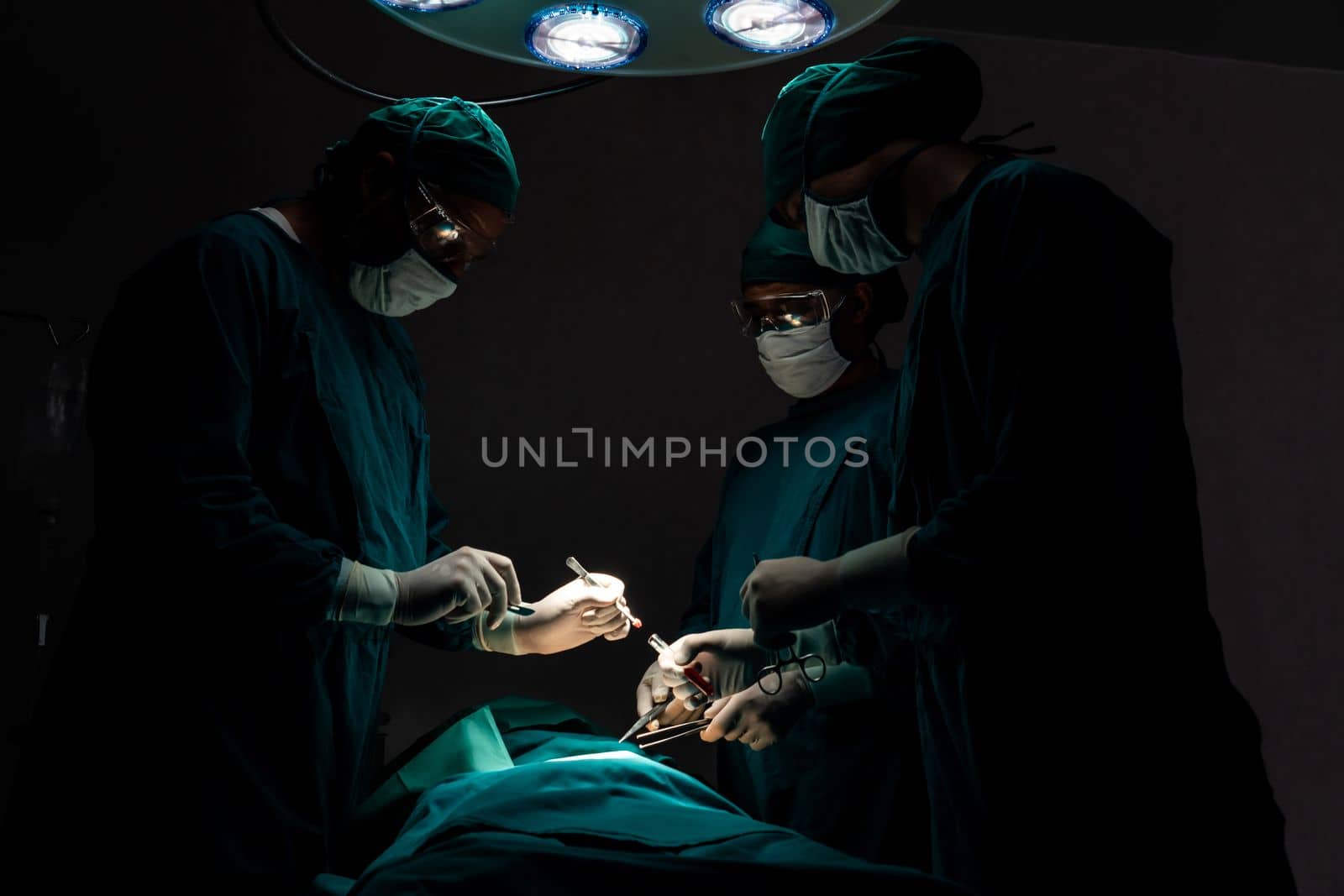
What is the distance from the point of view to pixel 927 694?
1732 millimetres

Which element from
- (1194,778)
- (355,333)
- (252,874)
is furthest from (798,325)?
(252,874)

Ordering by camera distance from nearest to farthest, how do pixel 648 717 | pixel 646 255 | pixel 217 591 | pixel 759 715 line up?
pixel 217 591 < pixel 759 715 < pixel 648 717 < pixel 646 255

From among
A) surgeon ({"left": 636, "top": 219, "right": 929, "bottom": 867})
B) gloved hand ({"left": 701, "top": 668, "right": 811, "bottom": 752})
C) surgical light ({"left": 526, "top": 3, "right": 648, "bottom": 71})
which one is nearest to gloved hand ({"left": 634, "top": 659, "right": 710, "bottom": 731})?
surgeon ({"left": 636, "top": 219, "right": 929, "bottom": 867})

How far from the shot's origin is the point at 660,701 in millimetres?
2471

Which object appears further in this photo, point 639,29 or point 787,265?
point 787,265

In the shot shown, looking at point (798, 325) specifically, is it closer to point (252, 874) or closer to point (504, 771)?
point (504, 771)

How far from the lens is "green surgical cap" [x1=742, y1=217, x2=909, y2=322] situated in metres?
2.62

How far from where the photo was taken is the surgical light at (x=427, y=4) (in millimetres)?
1945

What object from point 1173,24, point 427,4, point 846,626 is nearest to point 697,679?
point 846,626

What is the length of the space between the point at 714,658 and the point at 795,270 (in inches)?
35.8

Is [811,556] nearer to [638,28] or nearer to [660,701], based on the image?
[660,701]

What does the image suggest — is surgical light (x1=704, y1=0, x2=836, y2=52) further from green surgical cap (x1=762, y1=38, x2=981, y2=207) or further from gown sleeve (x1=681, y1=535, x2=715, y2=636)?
gown sleeve (x1=681, y1=535, x2=715, y2=636)

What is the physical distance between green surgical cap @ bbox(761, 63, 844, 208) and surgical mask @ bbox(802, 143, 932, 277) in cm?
7

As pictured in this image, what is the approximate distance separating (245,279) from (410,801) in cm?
101
